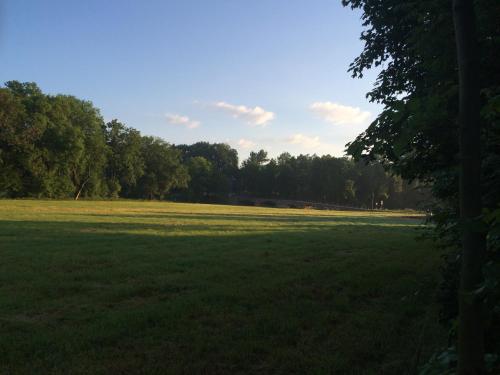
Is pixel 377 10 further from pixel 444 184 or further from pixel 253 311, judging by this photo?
pixel 253 311

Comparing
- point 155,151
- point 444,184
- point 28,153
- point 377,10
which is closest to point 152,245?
point 377,10

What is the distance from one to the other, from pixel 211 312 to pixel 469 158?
507 centimetres

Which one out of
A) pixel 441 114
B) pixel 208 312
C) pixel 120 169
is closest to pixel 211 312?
pixel 208 312

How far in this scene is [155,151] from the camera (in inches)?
3302

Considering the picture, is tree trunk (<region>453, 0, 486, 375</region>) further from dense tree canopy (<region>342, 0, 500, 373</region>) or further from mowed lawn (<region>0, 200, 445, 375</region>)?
mowed lawn (<region>0, 200, 445, 375</region>)

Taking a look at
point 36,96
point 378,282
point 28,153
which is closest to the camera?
point 378,282

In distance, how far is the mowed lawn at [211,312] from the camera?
177 inches

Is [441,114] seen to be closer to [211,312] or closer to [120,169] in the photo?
[211,312]

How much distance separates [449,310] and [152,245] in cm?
1090

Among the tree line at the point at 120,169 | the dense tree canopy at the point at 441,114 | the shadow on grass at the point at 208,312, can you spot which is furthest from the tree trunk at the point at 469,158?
the tree line at the point at 120,169

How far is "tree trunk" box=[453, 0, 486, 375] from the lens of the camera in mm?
→ 1876

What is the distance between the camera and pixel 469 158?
6.15 ft

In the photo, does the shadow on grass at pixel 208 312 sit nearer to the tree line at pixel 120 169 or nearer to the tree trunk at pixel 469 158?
the tree trunk at pixel 469 158

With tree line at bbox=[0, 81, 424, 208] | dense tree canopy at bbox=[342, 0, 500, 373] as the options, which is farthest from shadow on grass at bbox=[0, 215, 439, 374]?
tree line at bbox=[0, 81, 424, 208]
